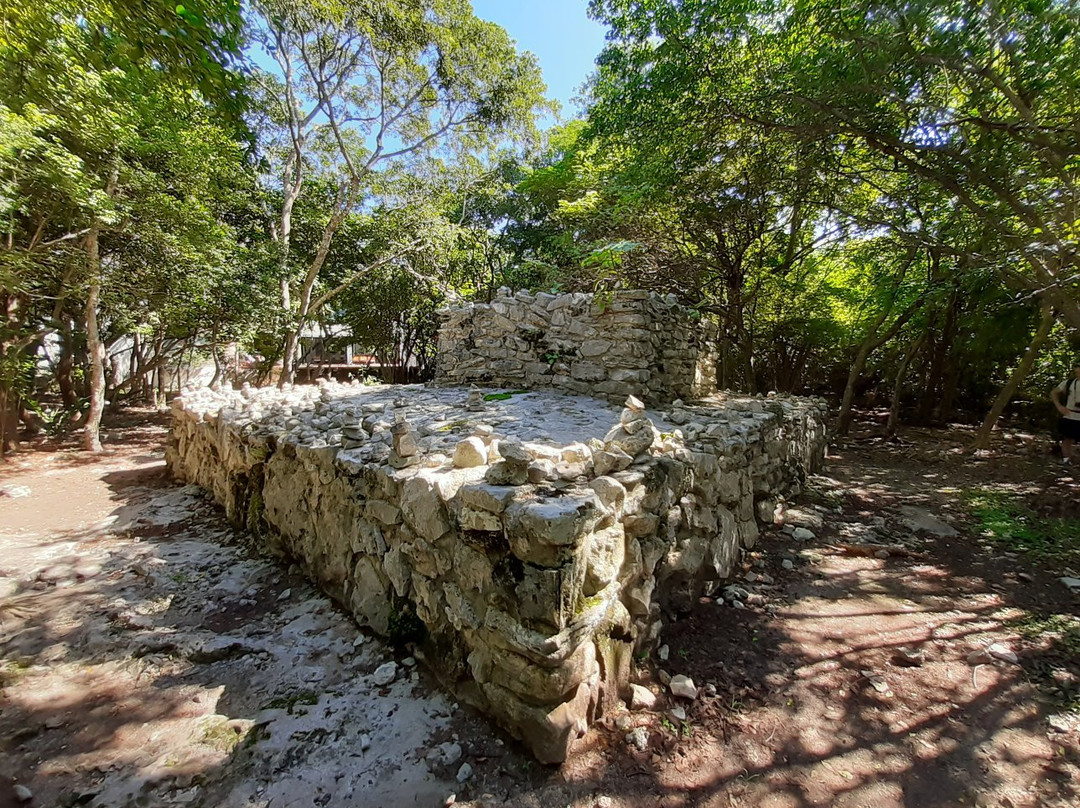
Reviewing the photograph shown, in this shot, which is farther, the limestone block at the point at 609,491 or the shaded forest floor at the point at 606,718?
the limestone block at the point at 609,491

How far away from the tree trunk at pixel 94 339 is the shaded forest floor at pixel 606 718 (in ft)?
15.3

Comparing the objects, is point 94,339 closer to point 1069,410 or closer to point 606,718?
point 606,718

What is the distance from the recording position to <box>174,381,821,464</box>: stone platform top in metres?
3.36

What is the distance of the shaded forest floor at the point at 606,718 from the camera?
1.86 metres

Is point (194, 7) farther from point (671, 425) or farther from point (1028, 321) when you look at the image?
point (1028, 321)

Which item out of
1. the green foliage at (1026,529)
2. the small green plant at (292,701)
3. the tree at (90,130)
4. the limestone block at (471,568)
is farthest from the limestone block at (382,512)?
the green foliage at (1026,529)

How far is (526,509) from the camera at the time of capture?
185 centimetres

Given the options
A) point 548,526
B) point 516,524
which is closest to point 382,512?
point 516,524

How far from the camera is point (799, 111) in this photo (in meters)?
5.12

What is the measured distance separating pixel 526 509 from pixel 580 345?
386 cm

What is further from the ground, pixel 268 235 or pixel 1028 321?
pixel 268 235

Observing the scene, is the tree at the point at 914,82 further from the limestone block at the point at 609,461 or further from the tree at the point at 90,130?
the tree at the point at 90,130

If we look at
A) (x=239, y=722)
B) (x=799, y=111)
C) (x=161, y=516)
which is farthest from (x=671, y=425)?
(x=161, y=516)

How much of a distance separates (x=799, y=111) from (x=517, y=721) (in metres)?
6.24
